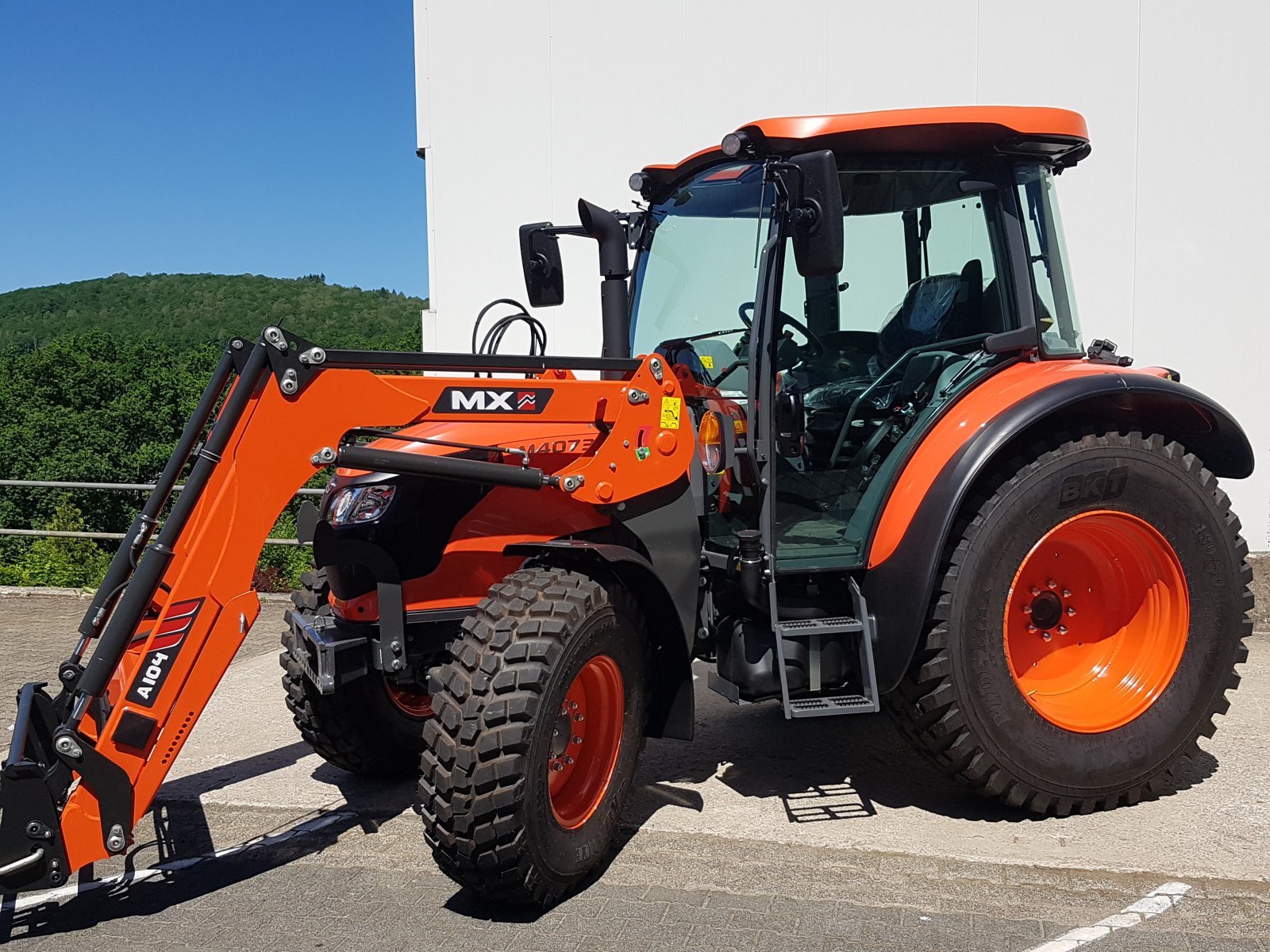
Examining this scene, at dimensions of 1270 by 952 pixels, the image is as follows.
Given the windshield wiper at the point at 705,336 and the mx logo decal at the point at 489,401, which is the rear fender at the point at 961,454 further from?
the mx logo decal at the point at 489,401

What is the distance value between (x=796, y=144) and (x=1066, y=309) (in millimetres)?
1425

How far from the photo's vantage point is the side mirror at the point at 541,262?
16.3 feet

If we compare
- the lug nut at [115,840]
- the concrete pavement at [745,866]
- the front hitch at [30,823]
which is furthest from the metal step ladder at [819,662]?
the front hitch at [30,823]

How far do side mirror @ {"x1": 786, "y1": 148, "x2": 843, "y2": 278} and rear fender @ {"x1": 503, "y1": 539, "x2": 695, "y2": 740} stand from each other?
1140 millimetres

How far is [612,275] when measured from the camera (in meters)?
4.63

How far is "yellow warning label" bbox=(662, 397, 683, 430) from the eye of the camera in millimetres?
3924

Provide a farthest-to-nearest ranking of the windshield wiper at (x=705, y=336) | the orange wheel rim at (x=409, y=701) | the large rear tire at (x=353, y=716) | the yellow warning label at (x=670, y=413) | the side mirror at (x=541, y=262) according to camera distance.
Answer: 1. the side mirror at (x=541, y=262)
2. the orange wheel rim at (x=409, y=701)
3. the large rear tire at (x=353, y=716)
4. the windshield wiper at (x=705, y=336)
5. the yellow warning label at (x=670, y=413)

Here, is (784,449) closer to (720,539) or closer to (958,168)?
(720,539)

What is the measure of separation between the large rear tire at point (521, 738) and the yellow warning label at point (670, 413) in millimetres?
631

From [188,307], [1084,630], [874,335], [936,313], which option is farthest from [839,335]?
[188,307]

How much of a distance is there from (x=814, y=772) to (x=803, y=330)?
1.87 meters

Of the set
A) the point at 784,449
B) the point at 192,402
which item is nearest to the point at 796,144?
the point at 784,449

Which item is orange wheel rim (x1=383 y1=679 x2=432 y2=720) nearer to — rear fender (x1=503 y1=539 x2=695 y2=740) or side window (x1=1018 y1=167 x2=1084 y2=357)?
rear fender (x1=503 y1=539 x2=695 y2=740)

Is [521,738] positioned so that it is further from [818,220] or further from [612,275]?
[612,275]
